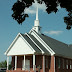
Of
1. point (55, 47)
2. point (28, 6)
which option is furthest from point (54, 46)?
point (28, 6)

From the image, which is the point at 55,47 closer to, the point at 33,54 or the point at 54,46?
the point at 54,46

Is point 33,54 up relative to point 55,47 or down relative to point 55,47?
down

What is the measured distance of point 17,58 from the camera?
1318 inches

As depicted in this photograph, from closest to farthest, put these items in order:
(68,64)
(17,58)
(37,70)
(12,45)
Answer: (37,70)
(12,45)
(17,58)
(68,64)

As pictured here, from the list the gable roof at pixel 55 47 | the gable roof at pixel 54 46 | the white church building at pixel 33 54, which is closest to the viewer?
the white church building at pixel 33 54

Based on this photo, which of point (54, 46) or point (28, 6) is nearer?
point (28, 6)

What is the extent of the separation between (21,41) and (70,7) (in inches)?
814

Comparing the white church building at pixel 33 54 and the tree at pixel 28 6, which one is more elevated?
the tree at pixel 28 6

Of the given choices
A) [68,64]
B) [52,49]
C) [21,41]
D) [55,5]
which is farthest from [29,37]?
[55,5]

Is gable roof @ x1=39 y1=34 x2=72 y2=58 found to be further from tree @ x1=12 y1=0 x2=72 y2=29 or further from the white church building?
tree @ x1=12 y1=0 x2=72 y2=29

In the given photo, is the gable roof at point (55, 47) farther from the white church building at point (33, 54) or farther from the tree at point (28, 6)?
the tree at point (28, 6)

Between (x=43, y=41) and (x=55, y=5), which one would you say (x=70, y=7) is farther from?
(x=43, y=41)

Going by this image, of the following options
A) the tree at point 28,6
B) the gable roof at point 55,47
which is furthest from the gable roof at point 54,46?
the tree at point 28,6

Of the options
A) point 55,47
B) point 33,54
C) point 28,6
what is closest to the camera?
point 28,6
